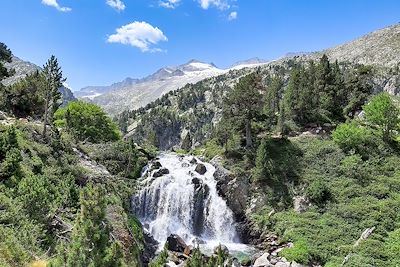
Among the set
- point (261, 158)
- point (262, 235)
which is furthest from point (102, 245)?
point (261, 158)

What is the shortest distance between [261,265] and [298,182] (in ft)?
57.2

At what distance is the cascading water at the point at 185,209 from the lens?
4797cm

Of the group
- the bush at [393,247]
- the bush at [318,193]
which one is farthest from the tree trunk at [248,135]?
the bush at [393,247]

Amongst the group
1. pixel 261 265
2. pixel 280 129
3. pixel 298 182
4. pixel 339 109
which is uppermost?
pixel 339 109

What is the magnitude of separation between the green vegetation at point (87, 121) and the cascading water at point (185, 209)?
2375 cm

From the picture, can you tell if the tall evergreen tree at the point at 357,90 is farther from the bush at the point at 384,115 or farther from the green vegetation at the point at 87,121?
the green vegetation at the point at 87,121

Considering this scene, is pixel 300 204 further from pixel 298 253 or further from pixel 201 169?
pixel 201 169

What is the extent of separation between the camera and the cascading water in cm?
4797

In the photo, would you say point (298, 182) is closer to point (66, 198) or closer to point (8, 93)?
point (66, 198)

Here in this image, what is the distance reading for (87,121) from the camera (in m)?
75.5

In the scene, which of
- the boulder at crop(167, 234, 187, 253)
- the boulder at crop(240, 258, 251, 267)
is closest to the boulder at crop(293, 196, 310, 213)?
the boulder at crop(240, 258, 251, 267)

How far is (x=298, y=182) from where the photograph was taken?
5128cm

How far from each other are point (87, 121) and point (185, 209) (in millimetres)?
34405

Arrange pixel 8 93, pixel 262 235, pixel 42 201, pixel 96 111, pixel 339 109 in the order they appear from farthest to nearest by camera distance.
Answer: pixel 96 111 < pixel 339 109 < pixel 8 93 < pixel 262 235 < pixel 42 201
